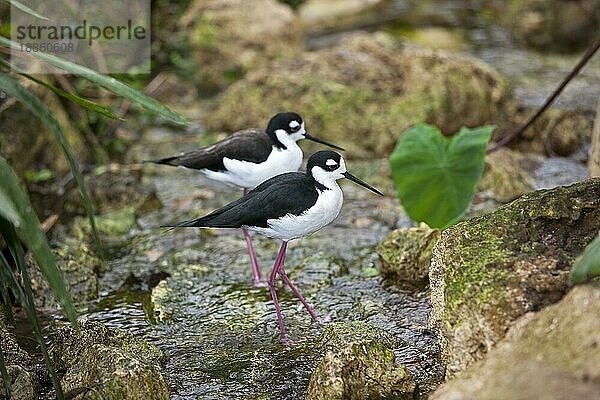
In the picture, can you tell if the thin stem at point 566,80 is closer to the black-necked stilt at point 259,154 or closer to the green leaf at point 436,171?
the green leaf at point 436,171

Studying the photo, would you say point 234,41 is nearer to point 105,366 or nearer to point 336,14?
point 336,14

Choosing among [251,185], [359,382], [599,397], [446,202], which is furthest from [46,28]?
[599,397]

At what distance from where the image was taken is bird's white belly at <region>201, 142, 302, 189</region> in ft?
15.1

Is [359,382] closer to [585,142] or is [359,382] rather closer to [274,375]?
[274,375]

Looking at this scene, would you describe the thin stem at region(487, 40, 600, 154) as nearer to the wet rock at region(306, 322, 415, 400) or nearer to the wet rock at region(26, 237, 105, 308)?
the wet rock at region(306, 322, 415, 400)

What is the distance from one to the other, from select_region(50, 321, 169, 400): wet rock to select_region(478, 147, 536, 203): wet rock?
112 inches

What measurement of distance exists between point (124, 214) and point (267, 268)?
1202 millimetres

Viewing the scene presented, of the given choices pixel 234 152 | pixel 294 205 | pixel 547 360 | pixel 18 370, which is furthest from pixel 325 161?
pixel 547 360

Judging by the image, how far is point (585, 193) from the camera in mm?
3287

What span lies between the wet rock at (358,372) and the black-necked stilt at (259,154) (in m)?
1.40

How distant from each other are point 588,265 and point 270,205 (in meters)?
1.62

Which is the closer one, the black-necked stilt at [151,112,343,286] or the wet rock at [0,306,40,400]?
the wet rock at [0,306,40,400]

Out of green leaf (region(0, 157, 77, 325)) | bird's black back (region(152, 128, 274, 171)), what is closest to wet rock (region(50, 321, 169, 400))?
green leaf (region(0, 157, 77, 325))

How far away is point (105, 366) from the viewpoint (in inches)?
127
